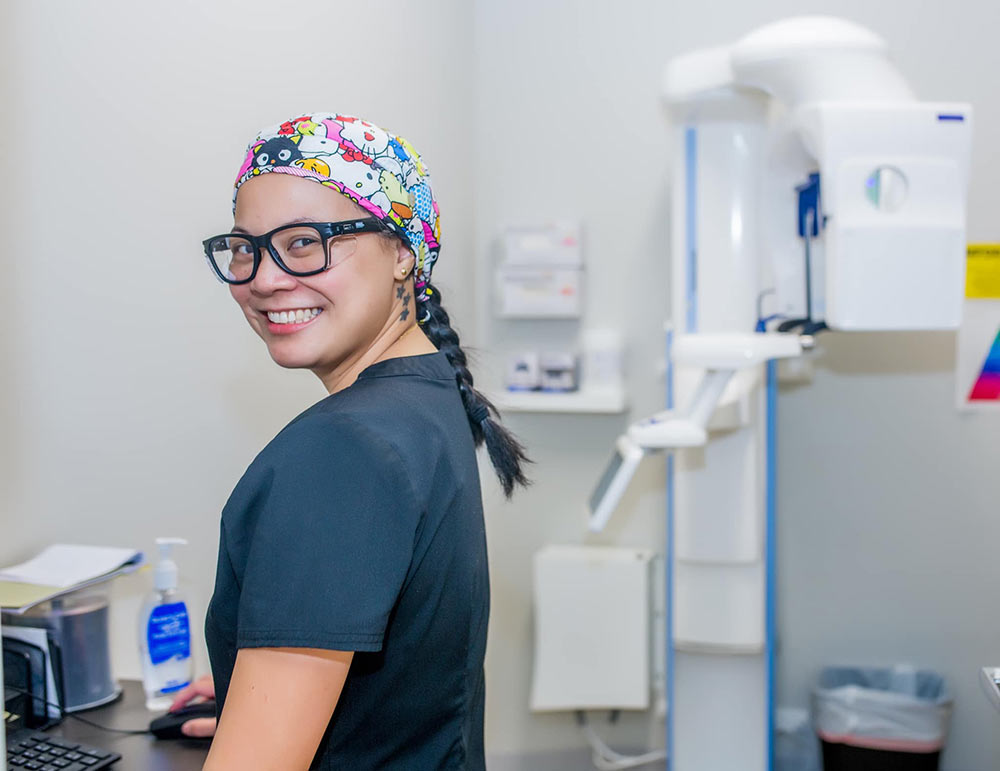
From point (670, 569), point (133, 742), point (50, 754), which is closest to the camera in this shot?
point (50, 754)

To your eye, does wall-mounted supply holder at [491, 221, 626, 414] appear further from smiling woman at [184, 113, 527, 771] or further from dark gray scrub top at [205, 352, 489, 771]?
dark gray scrub top at [205, 352, 489, 771]

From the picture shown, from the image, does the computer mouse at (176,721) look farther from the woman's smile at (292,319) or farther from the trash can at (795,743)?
the trash can at (795,743)

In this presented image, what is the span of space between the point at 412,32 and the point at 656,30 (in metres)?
0.70

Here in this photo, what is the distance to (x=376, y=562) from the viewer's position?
757 millimetres

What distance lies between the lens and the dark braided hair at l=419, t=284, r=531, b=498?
3.55ft

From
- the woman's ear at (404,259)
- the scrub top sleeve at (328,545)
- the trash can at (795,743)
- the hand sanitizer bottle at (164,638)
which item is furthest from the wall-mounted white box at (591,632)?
the scrub top sleeve at (328,545)

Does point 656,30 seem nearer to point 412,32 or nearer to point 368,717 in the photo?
point 412,32

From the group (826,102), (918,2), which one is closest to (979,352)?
(918,2)

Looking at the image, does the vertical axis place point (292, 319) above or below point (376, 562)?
above

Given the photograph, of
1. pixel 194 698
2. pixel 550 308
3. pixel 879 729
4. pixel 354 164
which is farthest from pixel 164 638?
pixel 879 729

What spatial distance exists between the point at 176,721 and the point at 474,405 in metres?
0.52

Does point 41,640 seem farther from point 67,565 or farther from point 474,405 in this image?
point 474,405

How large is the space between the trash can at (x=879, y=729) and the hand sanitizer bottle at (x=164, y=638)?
161 centimetres

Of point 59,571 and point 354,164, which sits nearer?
point 354,164
